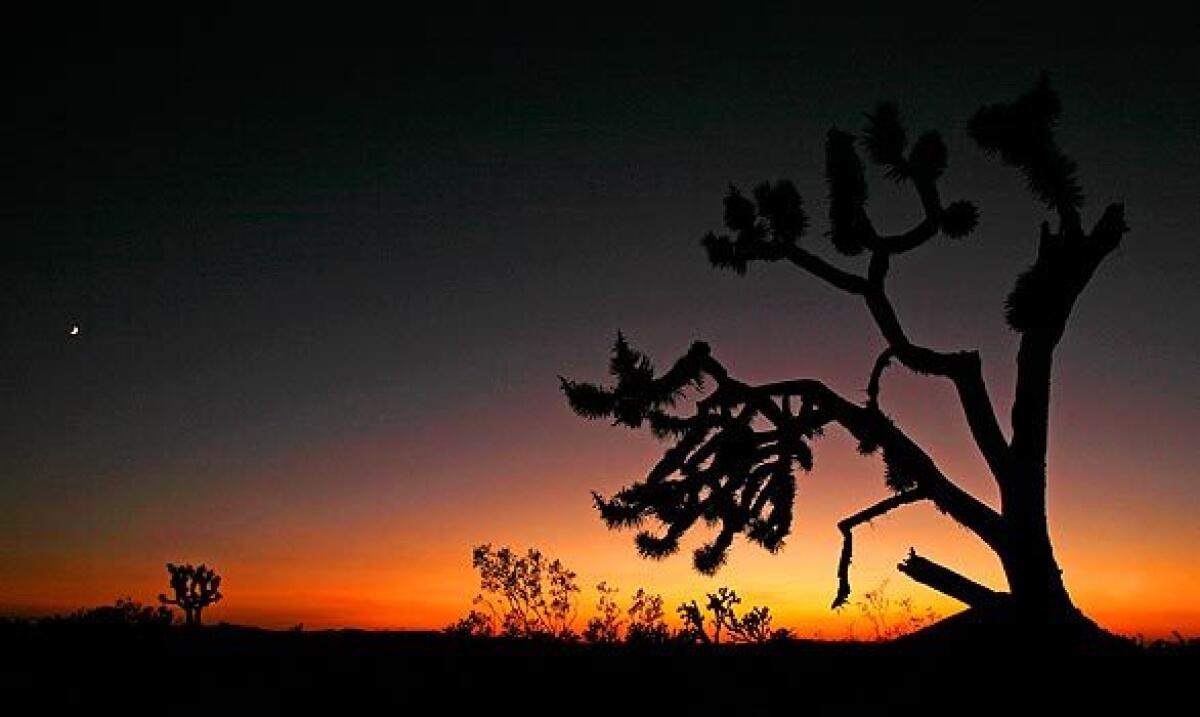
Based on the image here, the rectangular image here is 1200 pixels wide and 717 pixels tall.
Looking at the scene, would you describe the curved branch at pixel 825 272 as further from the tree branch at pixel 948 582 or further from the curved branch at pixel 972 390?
the tree branch at pixel 948 582

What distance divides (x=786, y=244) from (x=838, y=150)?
1166 mm

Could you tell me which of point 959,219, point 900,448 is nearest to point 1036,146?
point 959,219

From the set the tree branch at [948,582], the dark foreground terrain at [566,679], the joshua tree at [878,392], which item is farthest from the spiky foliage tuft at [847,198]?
the dark foreground terrain at [566,679]

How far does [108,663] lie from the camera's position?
25.5ft

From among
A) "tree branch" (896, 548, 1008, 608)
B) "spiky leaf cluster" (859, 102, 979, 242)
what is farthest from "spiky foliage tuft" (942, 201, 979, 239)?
"tree branch" (896, 548, 1008, 608)

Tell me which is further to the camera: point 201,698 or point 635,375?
point 635,375

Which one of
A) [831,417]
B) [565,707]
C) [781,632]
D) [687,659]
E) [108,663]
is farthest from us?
[781,632]

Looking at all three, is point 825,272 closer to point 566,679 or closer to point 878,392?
point 878,392

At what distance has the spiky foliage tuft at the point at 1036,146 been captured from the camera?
881cm

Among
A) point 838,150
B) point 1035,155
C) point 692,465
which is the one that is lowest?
point 692,465

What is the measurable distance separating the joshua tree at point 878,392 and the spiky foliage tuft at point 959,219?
0.01 meters

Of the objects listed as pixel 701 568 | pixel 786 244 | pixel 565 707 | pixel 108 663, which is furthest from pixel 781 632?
pixel 108 663

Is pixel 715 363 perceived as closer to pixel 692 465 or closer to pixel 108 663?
pixel 692 465

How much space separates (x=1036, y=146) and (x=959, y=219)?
1281 mm
